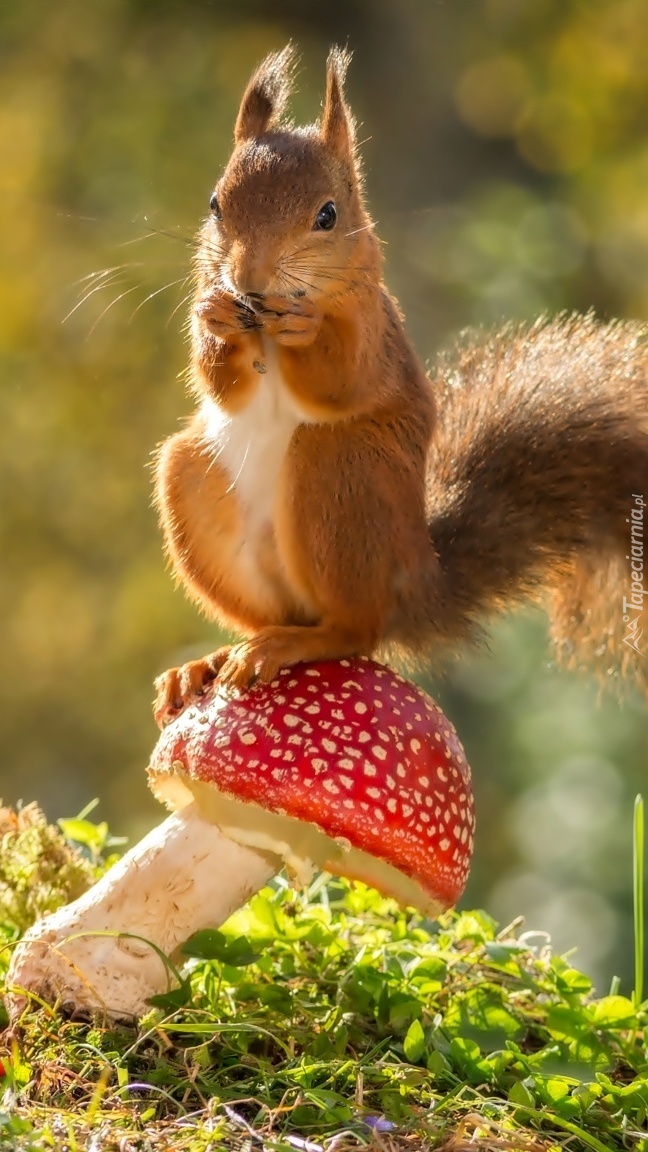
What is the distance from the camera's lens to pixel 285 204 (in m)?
1.59

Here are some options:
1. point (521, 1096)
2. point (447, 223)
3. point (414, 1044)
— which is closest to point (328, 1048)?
point (414, 1044)

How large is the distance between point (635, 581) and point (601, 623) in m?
0.12

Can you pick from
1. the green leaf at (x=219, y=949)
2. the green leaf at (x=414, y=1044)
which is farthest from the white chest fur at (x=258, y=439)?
the green leaf at (x=414, y=1044)

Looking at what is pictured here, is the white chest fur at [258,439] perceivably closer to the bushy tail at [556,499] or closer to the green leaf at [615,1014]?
the bushy tail at [556,499]

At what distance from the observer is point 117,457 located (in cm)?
535

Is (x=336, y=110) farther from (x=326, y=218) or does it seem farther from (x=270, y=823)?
(x=270, y=823)

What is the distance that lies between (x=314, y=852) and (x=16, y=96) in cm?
381

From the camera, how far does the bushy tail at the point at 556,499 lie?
6.24 ft

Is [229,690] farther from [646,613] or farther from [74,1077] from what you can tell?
[646,613]

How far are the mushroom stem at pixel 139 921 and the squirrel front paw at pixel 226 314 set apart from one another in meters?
0.60

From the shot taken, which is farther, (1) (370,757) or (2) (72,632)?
(2) (72,632)

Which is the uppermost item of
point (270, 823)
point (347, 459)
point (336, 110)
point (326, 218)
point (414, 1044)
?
point (336, 110)

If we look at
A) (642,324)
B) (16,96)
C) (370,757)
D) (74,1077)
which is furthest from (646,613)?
(16,96)

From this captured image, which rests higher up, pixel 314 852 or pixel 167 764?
pixel 167 764
